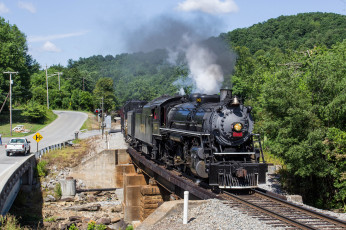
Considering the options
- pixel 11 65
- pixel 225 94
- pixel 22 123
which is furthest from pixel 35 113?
pixel 225 94

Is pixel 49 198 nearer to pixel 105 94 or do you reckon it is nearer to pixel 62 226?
pixel 62 226

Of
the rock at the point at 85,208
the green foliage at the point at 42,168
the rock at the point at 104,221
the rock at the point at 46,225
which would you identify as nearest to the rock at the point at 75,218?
the rock at the point at 104,221

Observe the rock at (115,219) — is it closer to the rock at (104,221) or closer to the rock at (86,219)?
the rock at (104,221)

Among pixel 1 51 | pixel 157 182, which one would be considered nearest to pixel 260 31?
pixel 1 51

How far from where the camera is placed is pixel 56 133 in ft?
163

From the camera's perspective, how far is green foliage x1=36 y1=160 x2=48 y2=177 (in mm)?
30781

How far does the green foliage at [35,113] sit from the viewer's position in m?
56.0

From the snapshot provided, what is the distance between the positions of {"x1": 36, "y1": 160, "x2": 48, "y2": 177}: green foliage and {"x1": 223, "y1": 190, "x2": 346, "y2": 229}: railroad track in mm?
22090

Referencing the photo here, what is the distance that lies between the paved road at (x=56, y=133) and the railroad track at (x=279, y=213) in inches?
666

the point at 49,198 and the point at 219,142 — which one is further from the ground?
the point at 219,142

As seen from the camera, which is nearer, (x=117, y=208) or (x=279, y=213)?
(x=279, y=213)

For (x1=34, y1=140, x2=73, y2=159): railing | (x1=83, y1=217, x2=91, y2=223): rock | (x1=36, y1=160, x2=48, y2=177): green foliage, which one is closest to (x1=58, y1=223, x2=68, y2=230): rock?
(x1=83, y1=217, x2=91, y2=223): rock

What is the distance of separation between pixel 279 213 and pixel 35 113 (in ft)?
169

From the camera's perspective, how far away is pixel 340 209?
19.7 meters
